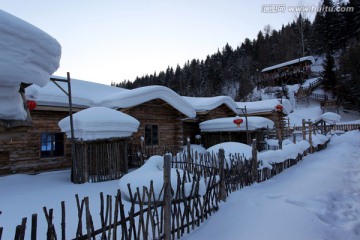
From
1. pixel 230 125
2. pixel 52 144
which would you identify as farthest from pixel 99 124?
pixel 230 125

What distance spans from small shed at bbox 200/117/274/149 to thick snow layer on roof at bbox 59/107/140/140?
9.85 meters

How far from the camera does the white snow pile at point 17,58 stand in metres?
1.64

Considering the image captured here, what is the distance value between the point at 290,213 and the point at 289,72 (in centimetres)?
5121

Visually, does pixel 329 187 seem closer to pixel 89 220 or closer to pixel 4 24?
pixel 89 220

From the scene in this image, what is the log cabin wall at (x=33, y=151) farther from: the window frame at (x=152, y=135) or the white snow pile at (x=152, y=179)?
the white snow pile at (x=152, y=179)

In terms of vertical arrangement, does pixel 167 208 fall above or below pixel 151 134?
below

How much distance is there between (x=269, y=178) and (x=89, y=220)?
27.2 feet

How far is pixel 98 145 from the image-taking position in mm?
9492

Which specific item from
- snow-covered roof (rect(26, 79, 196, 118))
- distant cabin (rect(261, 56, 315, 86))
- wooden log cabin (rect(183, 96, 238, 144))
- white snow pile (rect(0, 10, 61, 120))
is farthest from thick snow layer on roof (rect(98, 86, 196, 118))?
distant cabin (rect(261, 56, 315, 86))

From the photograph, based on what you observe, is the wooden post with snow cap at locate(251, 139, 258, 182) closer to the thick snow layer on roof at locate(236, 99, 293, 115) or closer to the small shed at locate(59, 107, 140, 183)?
the small shed at locate(59, 107, 140, 183)

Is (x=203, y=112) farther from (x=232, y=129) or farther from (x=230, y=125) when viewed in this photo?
(x=232, y=129)

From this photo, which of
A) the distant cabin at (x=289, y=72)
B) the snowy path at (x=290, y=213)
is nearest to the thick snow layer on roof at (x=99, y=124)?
the snowy path at (x=290, y=213)

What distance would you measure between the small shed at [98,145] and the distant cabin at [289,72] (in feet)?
148

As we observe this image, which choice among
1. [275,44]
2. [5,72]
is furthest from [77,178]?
[275,44]
